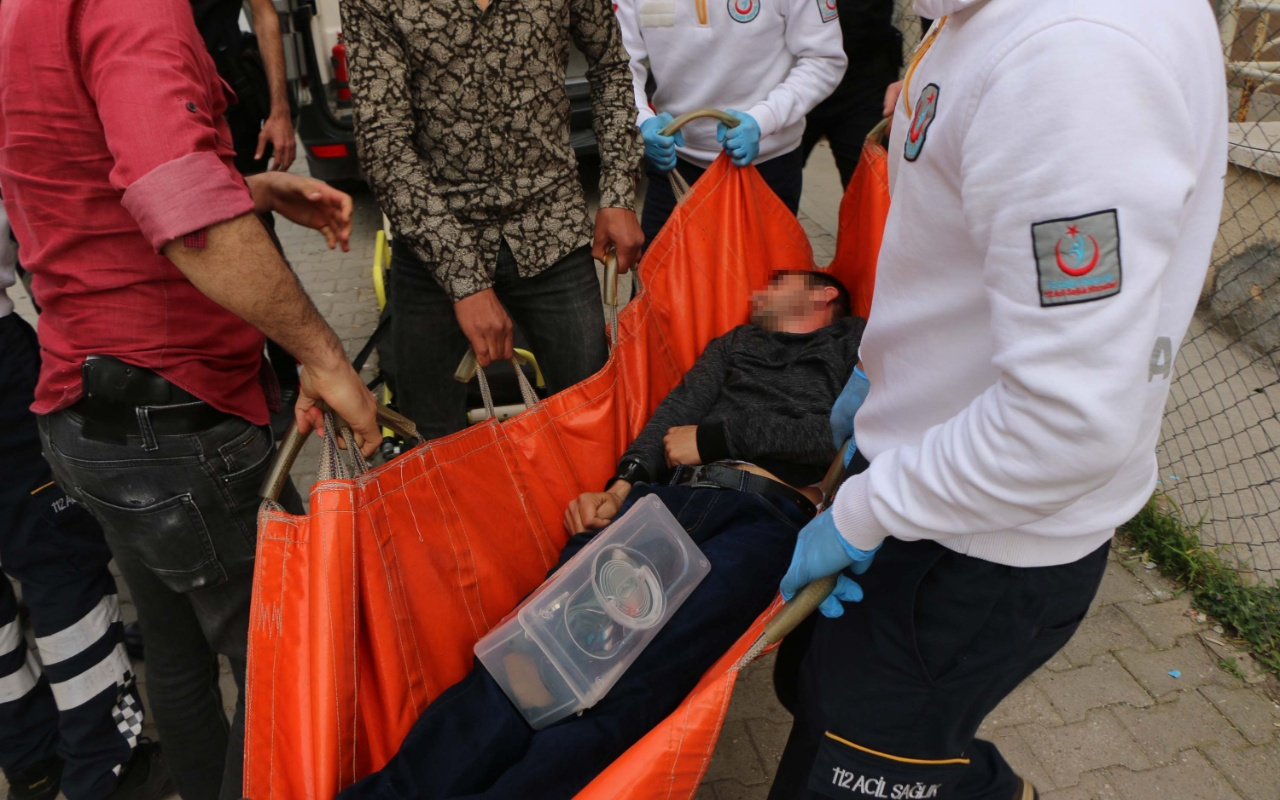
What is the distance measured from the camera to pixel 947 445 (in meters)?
0.96

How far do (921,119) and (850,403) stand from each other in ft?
2.30

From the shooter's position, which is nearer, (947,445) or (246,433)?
(947,445)

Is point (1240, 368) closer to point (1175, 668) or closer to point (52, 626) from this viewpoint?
point (1175, 668)

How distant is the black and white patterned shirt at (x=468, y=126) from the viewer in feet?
6.19

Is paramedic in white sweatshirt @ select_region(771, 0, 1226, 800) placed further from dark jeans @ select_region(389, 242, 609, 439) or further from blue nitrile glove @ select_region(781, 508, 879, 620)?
dark jeans @ select_region(389, 242, 609, 439)

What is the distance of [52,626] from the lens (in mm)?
1954

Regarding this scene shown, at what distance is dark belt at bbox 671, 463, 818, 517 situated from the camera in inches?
80.1

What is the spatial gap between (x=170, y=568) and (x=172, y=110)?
0.78 m

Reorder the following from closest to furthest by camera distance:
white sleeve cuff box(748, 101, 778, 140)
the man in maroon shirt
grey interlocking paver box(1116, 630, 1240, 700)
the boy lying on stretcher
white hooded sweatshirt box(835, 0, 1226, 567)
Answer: white hooded sweatshirt box(835, 0, 1226, 567) < the man in maroon shirt < the boy lying on stretcher < grey interlocking paver box(1116, 630, 1240, 700) < white sleeve cuff box(748, 101, 778, 140)

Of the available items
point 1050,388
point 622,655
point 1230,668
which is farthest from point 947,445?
point 1230,668

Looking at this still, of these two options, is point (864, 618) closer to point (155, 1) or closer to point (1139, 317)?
point (1139, 317)

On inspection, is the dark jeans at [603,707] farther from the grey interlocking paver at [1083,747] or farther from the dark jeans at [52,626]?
the dark jeans at [52,626]

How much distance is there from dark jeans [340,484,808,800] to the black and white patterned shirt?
72cm

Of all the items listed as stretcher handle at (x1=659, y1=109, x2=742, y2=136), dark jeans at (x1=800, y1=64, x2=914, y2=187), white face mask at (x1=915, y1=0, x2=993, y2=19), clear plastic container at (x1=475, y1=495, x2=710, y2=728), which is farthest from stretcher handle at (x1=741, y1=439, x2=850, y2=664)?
dark jeans at (x1=800, y1=64, x2=914, y2=187)
